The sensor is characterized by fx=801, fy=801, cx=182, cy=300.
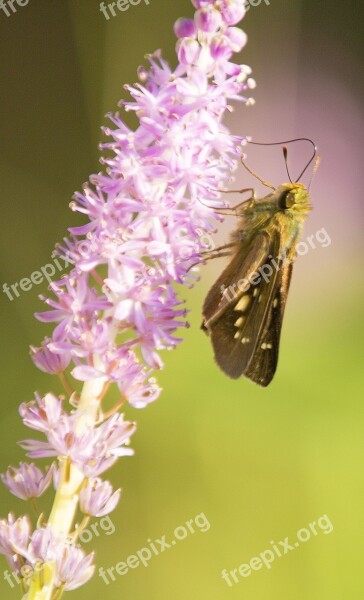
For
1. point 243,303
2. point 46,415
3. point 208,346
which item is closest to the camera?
point 46,415

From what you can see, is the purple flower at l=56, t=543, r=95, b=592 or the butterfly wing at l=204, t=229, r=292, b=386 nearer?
the purple flower at l=56, t=543, r=95, b=592

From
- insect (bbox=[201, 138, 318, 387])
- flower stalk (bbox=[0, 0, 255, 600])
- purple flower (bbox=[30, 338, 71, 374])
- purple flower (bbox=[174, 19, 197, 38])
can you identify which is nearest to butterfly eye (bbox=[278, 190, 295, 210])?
insect (bbox=[201, 138, 318, 387])

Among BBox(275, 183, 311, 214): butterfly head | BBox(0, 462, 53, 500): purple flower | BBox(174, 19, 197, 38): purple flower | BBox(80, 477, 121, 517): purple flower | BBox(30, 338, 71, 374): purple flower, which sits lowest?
BBox(80, 477, 121, 517): purple flower

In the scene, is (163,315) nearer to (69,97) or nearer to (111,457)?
(111,457)

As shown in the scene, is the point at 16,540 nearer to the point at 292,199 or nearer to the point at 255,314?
the point at 255,314

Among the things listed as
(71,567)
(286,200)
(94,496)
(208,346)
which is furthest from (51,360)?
(208,346)

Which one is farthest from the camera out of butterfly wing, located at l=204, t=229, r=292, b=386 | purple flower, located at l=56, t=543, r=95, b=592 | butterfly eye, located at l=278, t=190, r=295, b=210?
butterfly eye, located at l=278, t=190, r=295, b=210

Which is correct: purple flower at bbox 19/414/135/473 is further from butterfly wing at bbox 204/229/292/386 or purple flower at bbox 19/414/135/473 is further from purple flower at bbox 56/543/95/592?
butterfly wing at bbox 204/229/292/386

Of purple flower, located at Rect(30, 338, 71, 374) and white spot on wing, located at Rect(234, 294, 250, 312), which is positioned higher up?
purple flower, located at Rect(30, 338, 71, 374)
